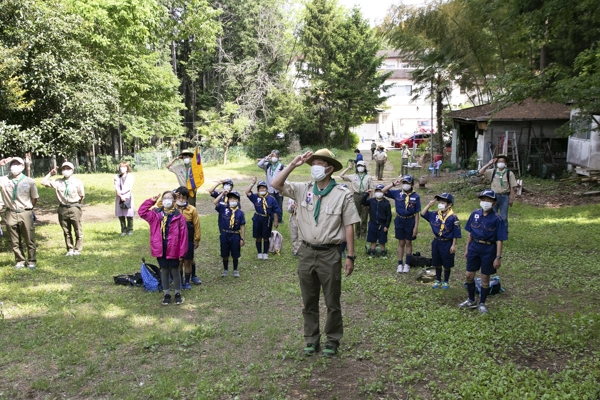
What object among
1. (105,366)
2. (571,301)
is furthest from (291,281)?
(571,301)

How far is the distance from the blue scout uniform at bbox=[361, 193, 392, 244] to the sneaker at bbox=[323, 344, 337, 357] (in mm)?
4537

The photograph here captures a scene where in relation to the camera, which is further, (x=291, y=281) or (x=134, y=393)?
(x=291, y=281)

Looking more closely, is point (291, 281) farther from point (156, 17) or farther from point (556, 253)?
point (156, 17)

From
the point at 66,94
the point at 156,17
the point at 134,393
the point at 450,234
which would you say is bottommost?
the point at 134,393

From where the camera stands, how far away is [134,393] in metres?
5.00

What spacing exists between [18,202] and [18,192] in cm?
21

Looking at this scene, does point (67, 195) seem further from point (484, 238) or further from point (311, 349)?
point (484, 238)

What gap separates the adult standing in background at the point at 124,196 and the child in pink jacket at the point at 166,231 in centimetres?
531

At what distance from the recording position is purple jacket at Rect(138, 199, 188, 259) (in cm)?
722

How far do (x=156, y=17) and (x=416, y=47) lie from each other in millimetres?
15350

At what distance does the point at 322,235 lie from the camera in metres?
5.54

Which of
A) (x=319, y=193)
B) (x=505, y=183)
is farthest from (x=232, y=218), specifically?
(x=505, y=183)

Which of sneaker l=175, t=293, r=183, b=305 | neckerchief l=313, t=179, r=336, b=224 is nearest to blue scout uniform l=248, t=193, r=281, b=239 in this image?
sneaker l=175, t=293, r=183, b=305

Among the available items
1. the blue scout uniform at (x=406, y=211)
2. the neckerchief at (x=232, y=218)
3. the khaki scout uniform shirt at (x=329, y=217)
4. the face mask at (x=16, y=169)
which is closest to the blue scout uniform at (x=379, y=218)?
the blue scout uniform at (x=406, y=211)
